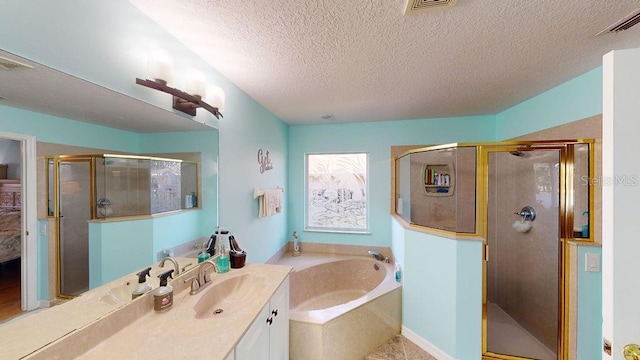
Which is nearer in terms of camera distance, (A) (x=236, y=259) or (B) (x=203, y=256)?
(B) (x=203, y=256)

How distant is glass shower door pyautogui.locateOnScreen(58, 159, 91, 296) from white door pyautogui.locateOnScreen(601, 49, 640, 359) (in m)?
1.85

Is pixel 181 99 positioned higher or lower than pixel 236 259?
higher

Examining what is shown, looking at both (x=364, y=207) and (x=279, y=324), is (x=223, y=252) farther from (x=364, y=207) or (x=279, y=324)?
(x=364, y=207)

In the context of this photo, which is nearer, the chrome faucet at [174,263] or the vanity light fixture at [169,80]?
the vanity light fixture at [169,80]

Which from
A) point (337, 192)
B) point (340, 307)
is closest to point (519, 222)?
point (340, 307)

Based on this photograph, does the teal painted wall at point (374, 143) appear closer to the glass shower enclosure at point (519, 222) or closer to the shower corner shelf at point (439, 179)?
the shower corner shelf at point (439, 179)

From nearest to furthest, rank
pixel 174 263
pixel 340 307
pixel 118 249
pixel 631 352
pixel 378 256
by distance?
Result: pixel 631 352
pixel 118 249
pixel 174 263
pixel 340 307
pixel 378 256

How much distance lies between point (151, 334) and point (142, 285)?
275 millimetres

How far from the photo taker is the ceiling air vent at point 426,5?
1032mm

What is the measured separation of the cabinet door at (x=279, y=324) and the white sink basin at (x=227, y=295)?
5.8 inches

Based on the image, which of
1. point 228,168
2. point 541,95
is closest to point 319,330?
point 228,168

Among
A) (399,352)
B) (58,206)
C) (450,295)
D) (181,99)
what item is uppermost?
(181,99)

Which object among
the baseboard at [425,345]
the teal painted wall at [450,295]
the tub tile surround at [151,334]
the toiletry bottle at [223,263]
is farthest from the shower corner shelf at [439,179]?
the toiletry bottle at [223,263]

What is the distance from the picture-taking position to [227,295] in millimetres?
1457
